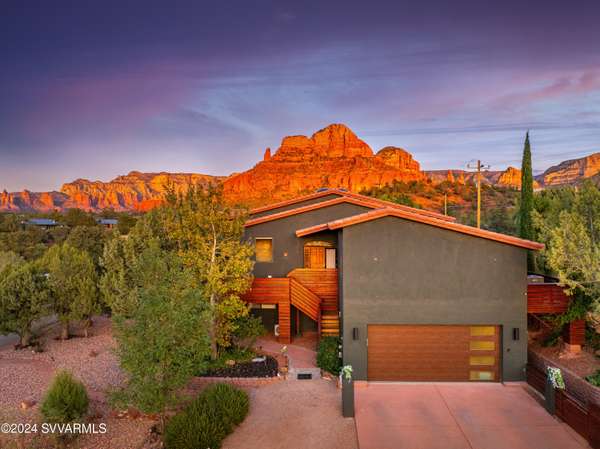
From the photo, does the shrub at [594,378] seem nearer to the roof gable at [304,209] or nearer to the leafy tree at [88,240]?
the roof gable at [304,209]

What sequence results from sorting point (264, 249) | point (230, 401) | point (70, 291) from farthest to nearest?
point (264, 249) < point (70, 291) < point (230, 401)

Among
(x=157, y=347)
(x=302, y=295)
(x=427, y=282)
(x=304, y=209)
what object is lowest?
(x=302, y=295)

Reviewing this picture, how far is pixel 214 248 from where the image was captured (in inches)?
497

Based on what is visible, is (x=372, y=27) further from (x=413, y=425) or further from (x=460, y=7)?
(x=413, y=425)

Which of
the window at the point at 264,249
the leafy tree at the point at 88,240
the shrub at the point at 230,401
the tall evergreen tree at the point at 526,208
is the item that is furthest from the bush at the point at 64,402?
the leafy tree at the point at 88,240

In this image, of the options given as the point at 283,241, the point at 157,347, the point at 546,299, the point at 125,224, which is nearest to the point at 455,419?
the point at 546,299

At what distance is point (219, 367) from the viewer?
12.0 m

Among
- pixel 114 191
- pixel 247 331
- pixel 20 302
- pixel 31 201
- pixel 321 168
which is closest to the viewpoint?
pixel 247 331

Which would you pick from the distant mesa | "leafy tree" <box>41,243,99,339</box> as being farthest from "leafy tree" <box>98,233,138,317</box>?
the distant mesa

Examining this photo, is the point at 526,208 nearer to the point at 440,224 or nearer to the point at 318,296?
the point at 440,224

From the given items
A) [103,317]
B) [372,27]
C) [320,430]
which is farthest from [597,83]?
[103,317]

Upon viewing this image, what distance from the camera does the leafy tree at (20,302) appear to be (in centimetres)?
1452

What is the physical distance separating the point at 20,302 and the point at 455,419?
54.0 ft

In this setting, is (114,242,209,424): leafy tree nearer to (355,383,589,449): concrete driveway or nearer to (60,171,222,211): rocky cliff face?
(355,383,589,449): concrete driveway
